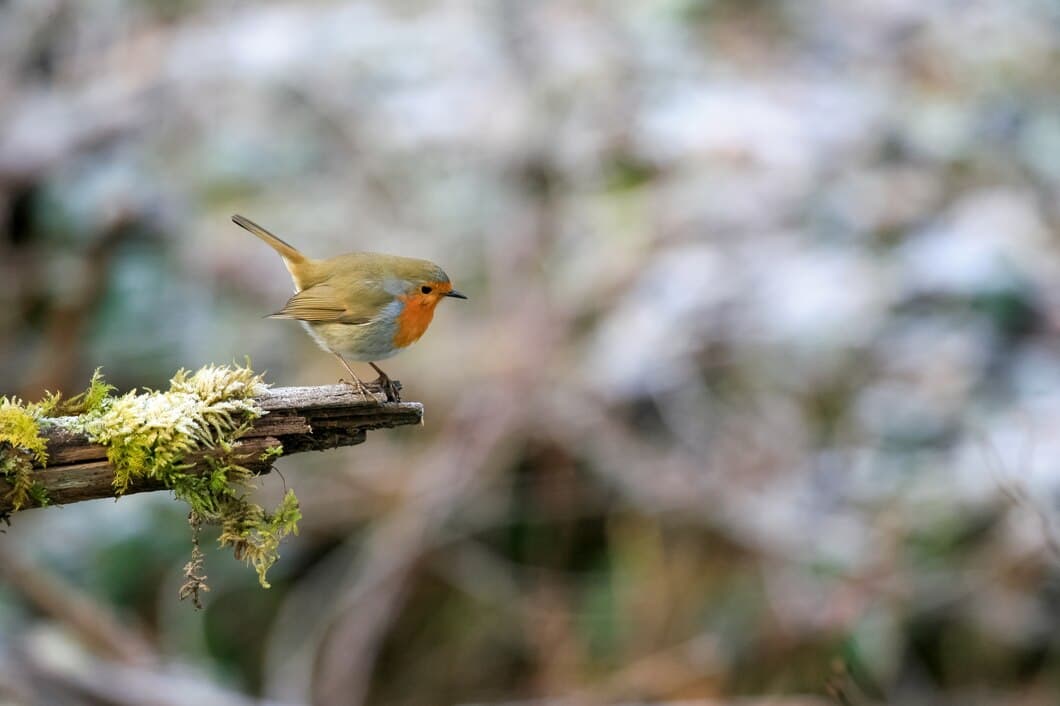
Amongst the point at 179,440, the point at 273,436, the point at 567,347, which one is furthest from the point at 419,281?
the point at 567,347

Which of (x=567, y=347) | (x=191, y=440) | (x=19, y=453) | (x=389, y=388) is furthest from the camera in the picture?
(x=567, y=347)

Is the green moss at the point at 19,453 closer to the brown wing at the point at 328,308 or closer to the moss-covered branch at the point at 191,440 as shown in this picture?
the moss-covered branch at the point at 191,440

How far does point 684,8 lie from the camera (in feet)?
23.9

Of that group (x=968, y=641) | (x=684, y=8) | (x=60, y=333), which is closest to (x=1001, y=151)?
(x=684, y=8)

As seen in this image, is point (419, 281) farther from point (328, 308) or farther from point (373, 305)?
point (328, 308)

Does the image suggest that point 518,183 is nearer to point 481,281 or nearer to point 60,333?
point 481,281

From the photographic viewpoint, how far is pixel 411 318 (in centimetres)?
241

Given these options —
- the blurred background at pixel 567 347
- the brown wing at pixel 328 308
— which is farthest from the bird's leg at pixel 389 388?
the blurred background at pixel 567 347

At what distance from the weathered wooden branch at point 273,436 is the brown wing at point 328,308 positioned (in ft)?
1.80

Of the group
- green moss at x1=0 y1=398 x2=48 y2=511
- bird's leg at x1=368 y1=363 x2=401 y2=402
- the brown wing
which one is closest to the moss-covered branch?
green moss at x1=0 y1=398 x2=48 y2=511

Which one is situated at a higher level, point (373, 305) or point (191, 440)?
point (373, 305)

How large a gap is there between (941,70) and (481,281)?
Result: 3.49 meters

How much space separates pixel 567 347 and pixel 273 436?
3.82 m

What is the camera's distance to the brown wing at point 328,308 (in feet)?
7.82
